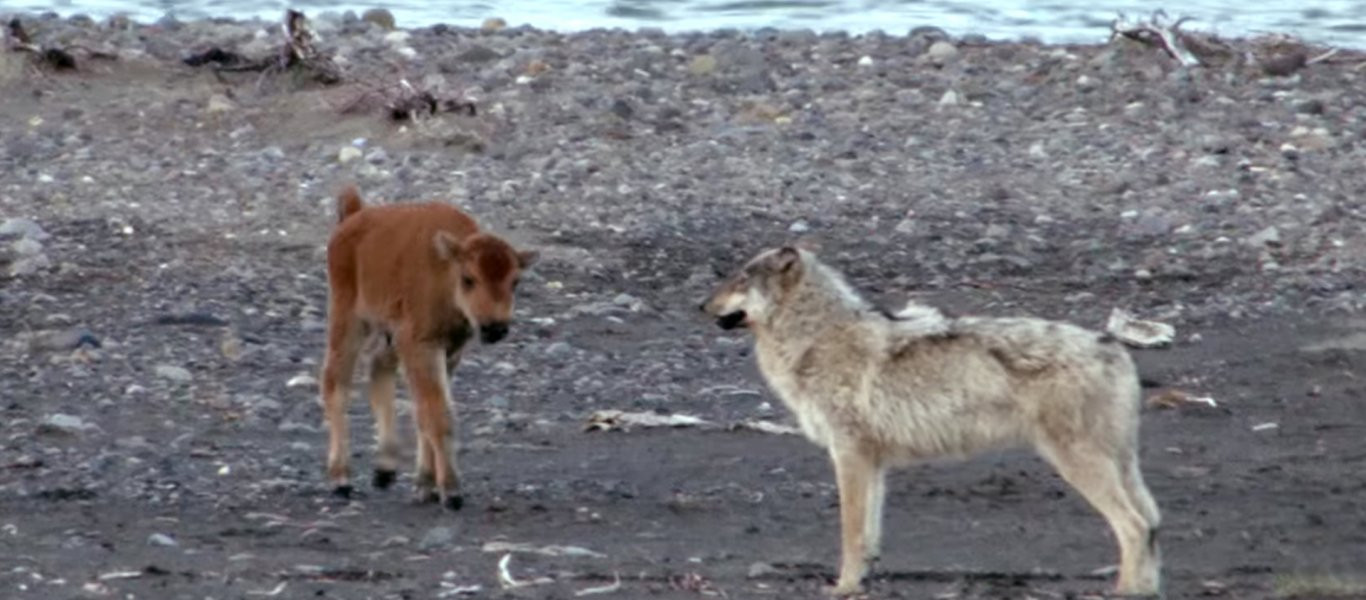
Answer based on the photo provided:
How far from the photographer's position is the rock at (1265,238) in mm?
14906

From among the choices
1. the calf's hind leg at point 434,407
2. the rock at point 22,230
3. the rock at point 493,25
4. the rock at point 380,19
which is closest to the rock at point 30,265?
the rock at point 22,230

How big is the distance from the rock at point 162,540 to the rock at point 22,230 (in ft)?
17.0

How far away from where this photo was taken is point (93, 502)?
995cm

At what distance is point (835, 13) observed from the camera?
25703mm

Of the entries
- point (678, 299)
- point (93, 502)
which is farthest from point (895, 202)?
point (93, 502)

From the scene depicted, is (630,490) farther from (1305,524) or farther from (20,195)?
(20,195)

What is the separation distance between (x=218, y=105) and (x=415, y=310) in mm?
7370

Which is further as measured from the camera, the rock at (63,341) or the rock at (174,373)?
the rock at (63,341)

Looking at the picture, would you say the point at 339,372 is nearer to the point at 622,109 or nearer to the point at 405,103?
the point at 405,103

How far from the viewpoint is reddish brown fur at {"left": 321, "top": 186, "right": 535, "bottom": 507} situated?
31.7 feet

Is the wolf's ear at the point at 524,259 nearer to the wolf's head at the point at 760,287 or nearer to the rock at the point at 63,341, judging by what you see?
the wolf's head at the point at 760,287

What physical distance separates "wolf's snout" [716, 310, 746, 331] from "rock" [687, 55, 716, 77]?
9.10 meters

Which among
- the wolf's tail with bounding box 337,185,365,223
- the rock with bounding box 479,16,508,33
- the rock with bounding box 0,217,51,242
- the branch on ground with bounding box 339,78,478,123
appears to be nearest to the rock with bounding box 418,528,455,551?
the wolf's tail with bounding box 337,185,365,223

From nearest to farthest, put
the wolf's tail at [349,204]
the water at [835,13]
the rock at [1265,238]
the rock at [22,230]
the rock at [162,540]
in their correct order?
the rock at [162,540]
the wolf's tail at [349,204]
the rock at [22,230]
the rock at [1265,238]
the water at [835,13]
